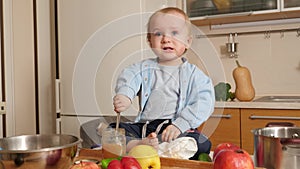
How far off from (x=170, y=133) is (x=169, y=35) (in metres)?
0.26

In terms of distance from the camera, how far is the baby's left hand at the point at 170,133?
0.84 m

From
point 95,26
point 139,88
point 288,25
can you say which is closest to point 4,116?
point 95,26

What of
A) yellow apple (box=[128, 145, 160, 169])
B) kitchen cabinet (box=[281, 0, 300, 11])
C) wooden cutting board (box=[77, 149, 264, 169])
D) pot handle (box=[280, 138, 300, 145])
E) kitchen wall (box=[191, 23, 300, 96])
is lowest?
wooden cutting board (box=[77, 149, 264, 169])

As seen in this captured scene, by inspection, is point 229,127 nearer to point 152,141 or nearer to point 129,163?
point 152,141

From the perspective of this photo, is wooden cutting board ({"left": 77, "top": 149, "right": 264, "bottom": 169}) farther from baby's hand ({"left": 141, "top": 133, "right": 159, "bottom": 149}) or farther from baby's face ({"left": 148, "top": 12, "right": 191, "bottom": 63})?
baby's face ({"left": 148, "top": 12, "right": 191, "bottom": 63})

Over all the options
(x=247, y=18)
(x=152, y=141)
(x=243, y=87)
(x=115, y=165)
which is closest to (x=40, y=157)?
(x=115, y=165)

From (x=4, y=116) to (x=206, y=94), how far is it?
139 centimetres

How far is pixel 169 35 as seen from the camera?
0.91 m

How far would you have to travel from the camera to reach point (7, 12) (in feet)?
6.25

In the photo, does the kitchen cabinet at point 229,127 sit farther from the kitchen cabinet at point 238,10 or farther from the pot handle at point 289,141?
the pot handle at point 289,141

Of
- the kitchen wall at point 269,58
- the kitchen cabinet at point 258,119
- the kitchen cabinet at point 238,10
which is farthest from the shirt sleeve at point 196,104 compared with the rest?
the kitchen wall at point 269,58

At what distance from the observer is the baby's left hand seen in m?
0.84

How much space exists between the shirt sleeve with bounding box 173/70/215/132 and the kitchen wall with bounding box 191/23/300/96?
1.28 meters

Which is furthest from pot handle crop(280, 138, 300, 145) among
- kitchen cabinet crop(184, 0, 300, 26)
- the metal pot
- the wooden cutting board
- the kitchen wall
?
the kitchen wall
